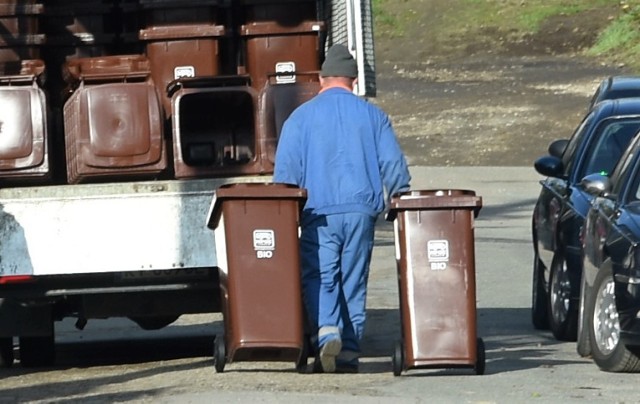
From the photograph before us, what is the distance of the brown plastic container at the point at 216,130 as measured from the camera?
10.4m

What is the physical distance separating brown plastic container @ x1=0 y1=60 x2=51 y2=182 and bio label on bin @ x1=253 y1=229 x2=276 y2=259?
1567mm

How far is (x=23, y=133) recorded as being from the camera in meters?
10.3

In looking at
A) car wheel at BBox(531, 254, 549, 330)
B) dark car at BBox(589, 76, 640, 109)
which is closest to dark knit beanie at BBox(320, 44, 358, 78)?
car wheel at BBox(531, 254, 549, 330)

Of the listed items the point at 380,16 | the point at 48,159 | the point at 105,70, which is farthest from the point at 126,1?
the point at 380,16

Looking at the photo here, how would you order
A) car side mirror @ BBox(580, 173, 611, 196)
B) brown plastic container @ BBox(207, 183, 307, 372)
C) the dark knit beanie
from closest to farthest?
brown plastic container @ BBox(207, 183, 307, 372)
the dark knit beanie
car side mirror @ BBox(580, 173, 611, 196)

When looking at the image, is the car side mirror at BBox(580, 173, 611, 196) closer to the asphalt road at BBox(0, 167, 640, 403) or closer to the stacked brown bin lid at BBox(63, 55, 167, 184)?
the asphalt road at BBox(0, 167, 640, 403)

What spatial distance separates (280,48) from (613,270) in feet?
10.2

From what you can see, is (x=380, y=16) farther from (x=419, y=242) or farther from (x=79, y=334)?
(x=419, y=242)

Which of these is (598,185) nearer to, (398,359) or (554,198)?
(554,198)

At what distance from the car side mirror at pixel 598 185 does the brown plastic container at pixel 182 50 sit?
256 centimetres

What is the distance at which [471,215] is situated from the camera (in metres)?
9.46

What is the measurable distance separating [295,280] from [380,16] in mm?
37207

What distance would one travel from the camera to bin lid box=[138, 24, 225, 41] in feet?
38.5

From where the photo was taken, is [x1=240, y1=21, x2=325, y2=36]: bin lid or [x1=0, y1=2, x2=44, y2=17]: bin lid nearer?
[x1=0, y1=2, x2=44, y2=17]: bin lid
